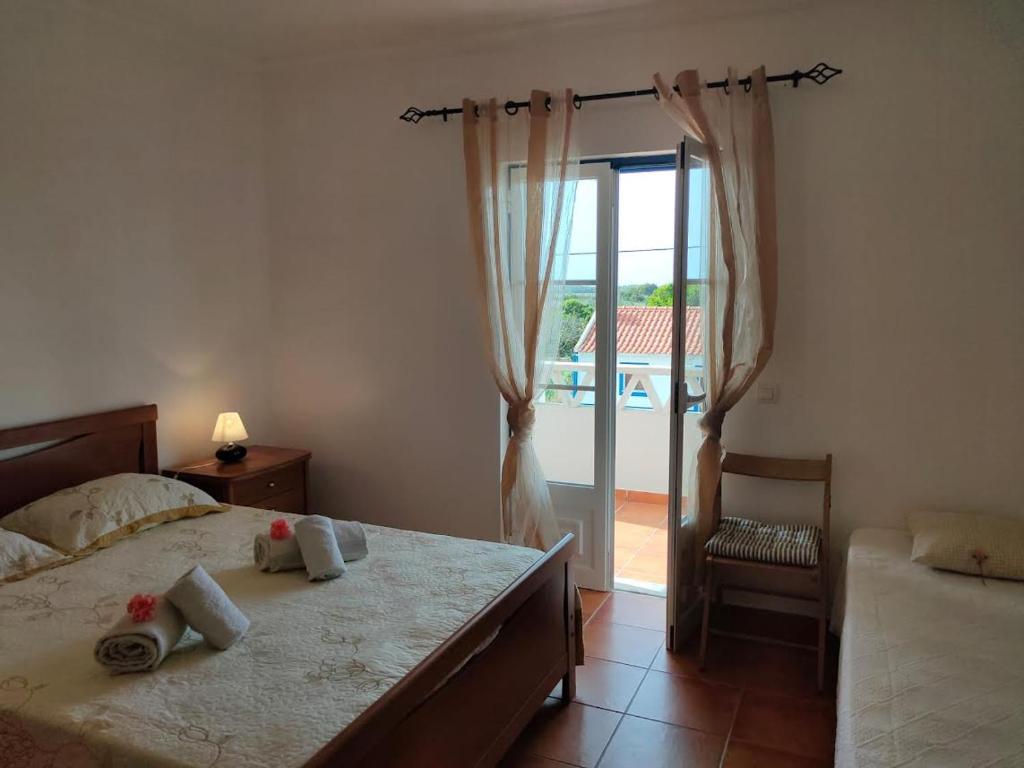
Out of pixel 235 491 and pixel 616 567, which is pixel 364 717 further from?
pixel 616 567

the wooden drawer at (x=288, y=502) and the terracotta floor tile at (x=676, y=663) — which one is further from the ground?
the wooden drawer at (x=288, y=502)

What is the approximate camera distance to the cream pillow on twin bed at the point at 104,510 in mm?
2686

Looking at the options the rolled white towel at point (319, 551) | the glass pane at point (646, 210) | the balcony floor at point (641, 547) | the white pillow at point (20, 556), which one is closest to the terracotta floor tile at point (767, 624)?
the balcony floor at point (641, 547)

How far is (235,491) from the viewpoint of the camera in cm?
347

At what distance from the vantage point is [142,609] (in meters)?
1.88

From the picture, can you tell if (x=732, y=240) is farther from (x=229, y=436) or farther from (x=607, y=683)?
(x=229, y=436)

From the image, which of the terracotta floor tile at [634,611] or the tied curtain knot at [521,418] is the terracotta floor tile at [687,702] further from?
the tied curtain knot at [521,418]

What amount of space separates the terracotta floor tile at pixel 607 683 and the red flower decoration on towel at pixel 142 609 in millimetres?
1541

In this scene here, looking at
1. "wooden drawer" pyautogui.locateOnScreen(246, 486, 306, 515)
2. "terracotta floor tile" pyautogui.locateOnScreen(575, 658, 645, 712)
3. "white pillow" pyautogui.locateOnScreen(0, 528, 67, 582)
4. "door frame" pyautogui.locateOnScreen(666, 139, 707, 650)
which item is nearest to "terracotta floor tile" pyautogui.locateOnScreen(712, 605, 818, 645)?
"door frame" pyautogui.locateOnScreen(666, 139, 707, 650)

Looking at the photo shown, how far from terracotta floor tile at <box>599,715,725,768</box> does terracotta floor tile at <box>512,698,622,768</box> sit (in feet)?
0.14

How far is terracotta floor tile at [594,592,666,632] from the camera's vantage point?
342cm

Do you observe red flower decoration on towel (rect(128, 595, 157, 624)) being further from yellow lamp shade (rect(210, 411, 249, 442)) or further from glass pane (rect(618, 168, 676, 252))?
glass pane (rect(618, 168, 676, 252))

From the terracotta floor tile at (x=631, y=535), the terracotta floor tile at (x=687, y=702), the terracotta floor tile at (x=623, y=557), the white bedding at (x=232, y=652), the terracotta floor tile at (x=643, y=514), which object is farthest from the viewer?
the terracotta floor tile at (x=643, y=514)

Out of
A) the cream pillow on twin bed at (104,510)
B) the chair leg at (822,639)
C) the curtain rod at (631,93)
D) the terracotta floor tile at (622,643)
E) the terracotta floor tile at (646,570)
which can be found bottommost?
the terracotta floor tile at (622,643)
